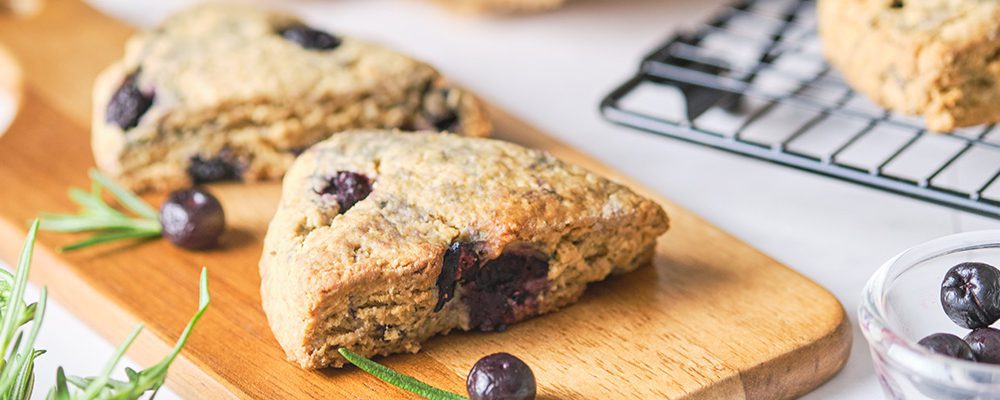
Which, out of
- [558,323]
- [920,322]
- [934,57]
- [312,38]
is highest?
[934,57]

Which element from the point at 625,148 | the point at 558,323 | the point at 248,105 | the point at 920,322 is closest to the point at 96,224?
the point at 248,105

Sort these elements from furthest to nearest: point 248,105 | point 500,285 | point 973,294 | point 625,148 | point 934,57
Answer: point 625,148
point 248,105
point 934,57
point 500,285
point 973,294

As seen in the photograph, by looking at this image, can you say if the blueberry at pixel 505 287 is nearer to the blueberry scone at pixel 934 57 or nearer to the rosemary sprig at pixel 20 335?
the rosemary sprig at pixel 20 335

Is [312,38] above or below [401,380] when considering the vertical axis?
above

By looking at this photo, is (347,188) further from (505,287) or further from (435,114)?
(435,114)

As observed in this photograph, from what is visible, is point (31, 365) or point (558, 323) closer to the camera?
point (31, 365)

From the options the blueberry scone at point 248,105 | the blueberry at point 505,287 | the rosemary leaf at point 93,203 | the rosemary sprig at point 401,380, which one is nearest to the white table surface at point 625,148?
the rosemary leaf at point 93,203

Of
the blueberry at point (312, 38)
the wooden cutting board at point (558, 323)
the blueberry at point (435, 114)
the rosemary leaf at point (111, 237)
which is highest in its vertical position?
the blueberry at point (312, 38)
